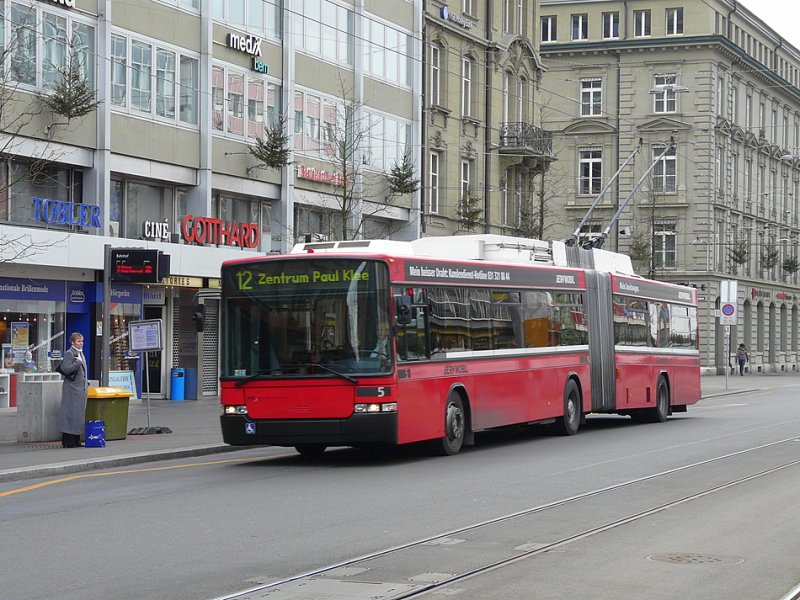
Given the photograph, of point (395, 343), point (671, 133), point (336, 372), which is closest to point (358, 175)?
point (395, 343)

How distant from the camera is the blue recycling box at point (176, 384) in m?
35.1

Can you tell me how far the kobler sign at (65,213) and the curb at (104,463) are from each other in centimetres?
966

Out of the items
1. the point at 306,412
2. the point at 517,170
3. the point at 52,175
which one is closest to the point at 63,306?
the point at 52,175

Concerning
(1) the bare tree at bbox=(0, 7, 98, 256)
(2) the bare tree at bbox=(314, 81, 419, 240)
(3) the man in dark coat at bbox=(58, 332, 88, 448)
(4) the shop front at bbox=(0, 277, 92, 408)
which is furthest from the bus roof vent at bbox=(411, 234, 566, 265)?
(2) the bare tree at bbox=(314, 81, 419, 240)

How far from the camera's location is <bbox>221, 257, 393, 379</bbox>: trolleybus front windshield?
1833 centimetres

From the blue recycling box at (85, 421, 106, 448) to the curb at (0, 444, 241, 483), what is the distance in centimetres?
126

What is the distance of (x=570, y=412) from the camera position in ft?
82.5

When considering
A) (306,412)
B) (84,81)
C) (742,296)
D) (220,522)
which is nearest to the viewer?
(220,522)

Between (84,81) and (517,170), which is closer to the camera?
(84,81)

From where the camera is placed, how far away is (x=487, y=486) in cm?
1577

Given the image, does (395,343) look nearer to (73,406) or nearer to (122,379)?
(73,406)

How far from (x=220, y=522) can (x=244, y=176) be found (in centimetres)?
2439

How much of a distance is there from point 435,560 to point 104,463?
9.65m

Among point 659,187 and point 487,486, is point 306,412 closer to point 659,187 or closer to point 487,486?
point 487,486
